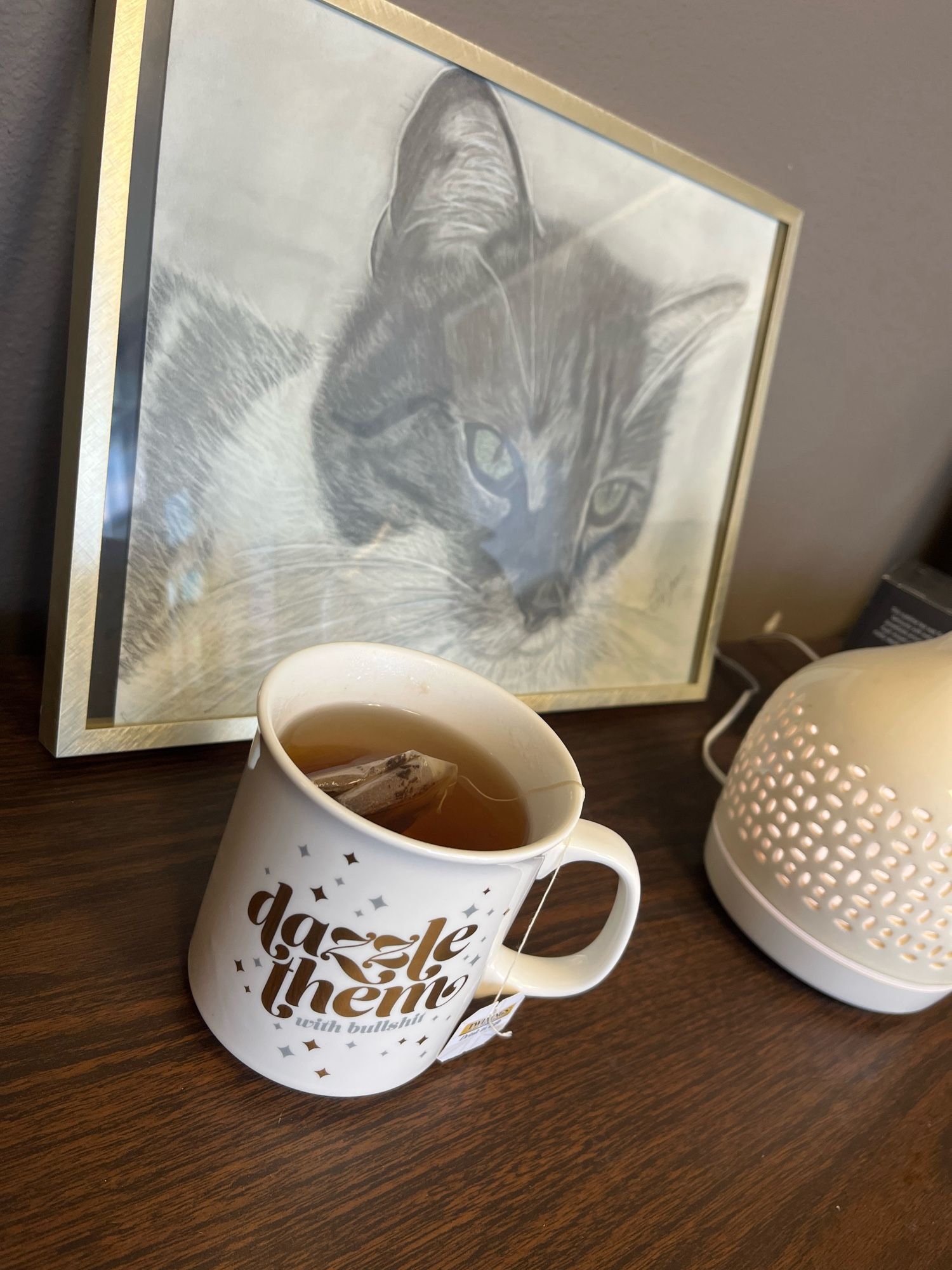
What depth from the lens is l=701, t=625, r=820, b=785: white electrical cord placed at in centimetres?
67

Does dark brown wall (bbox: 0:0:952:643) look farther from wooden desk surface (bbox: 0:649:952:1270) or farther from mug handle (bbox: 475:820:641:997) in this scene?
mug handle (bbox: 475:820:641:997)

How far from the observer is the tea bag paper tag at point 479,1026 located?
37 cm

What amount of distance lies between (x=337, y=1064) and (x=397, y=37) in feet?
1.55

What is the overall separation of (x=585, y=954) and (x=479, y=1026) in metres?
0.06

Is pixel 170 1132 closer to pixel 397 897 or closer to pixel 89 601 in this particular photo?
pixel 397 897

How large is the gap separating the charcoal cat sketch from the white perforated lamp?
185mm

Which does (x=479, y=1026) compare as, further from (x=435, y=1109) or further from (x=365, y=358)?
(x=365, y=358)

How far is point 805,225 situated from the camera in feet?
2.31

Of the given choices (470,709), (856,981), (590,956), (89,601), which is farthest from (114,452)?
(856,981)

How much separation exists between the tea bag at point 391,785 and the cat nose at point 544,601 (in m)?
0.24

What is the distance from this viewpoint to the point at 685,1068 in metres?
0.43

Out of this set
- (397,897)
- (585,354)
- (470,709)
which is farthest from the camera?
(585,354)

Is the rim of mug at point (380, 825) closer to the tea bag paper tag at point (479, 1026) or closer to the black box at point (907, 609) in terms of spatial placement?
the tea bag paper tag at point (479, 1026)

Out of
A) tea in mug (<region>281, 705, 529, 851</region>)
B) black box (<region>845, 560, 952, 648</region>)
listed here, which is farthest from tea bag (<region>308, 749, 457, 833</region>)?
black box (<region>845, 560, 952, 648</region>)
